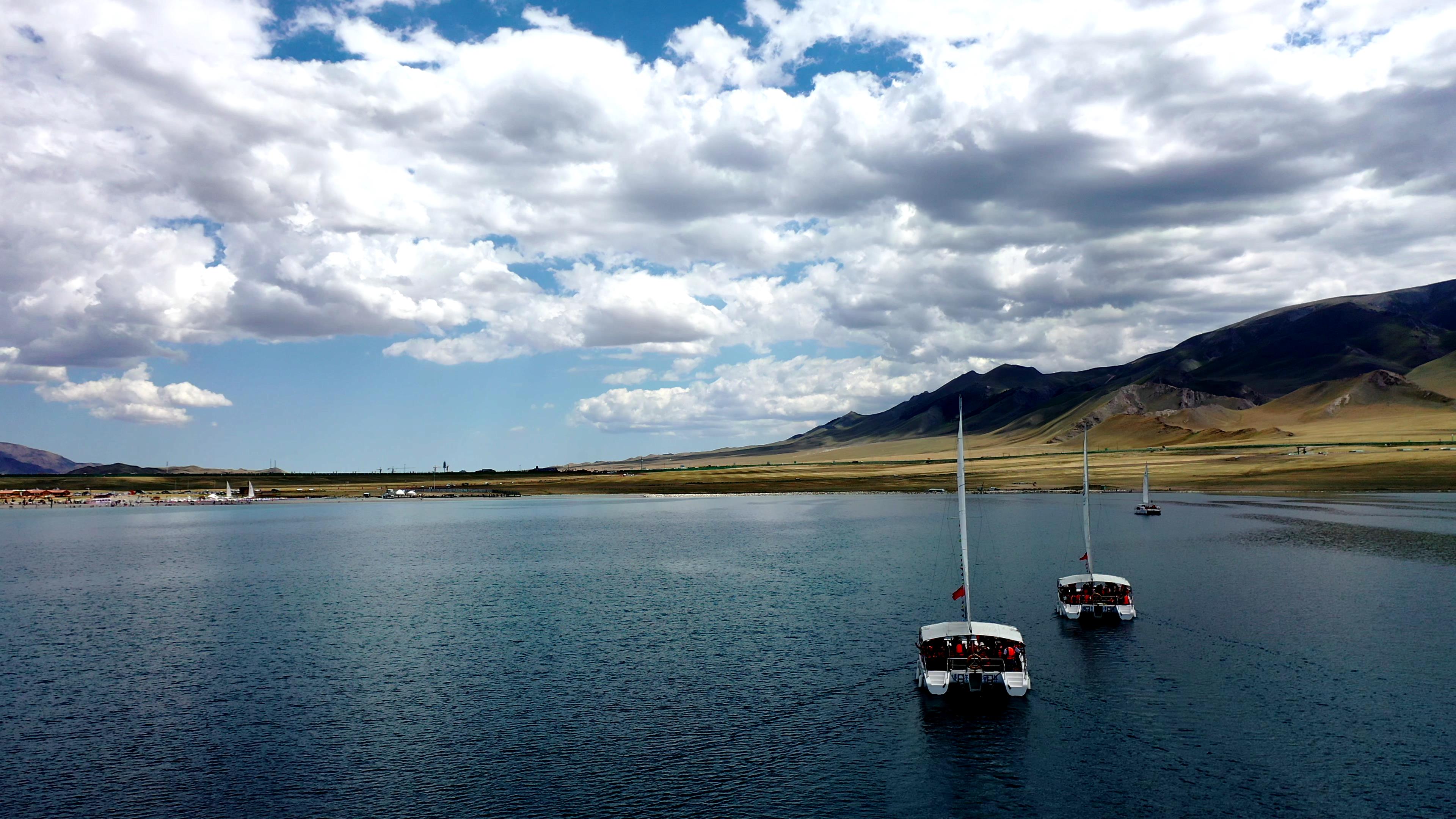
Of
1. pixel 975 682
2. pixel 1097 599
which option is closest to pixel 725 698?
pixel 975 682

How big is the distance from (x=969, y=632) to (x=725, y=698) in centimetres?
1600

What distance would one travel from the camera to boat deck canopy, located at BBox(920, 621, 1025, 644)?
58375mm

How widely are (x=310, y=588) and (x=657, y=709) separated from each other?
233 feet

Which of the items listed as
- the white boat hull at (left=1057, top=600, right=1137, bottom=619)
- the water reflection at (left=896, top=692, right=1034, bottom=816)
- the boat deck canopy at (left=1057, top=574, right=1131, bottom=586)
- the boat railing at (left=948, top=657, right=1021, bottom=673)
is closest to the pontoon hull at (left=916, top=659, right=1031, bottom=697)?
the boat railing at (left=948, top=657, right=1021, bottom=673)

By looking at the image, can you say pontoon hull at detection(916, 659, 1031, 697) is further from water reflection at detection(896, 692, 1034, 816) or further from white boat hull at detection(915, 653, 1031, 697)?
water reflection at detection(896, 692, 1034, 816)

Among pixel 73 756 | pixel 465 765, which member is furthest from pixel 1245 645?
pixel 73 756

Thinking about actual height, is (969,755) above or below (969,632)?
below

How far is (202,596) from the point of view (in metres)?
106

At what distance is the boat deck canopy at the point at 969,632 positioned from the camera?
58.4 m

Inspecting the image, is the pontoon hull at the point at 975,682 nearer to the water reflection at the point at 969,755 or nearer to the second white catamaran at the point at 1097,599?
the water reflection at the point at 969,755

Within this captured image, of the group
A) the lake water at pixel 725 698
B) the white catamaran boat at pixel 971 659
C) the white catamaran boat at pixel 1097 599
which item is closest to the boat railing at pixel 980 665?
the white catamaran boat at pixel 971 659

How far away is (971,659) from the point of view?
187 feet

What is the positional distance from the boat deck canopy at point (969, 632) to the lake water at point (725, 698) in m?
3.73

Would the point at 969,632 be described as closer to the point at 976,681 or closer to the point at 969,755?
the point at 976,681
